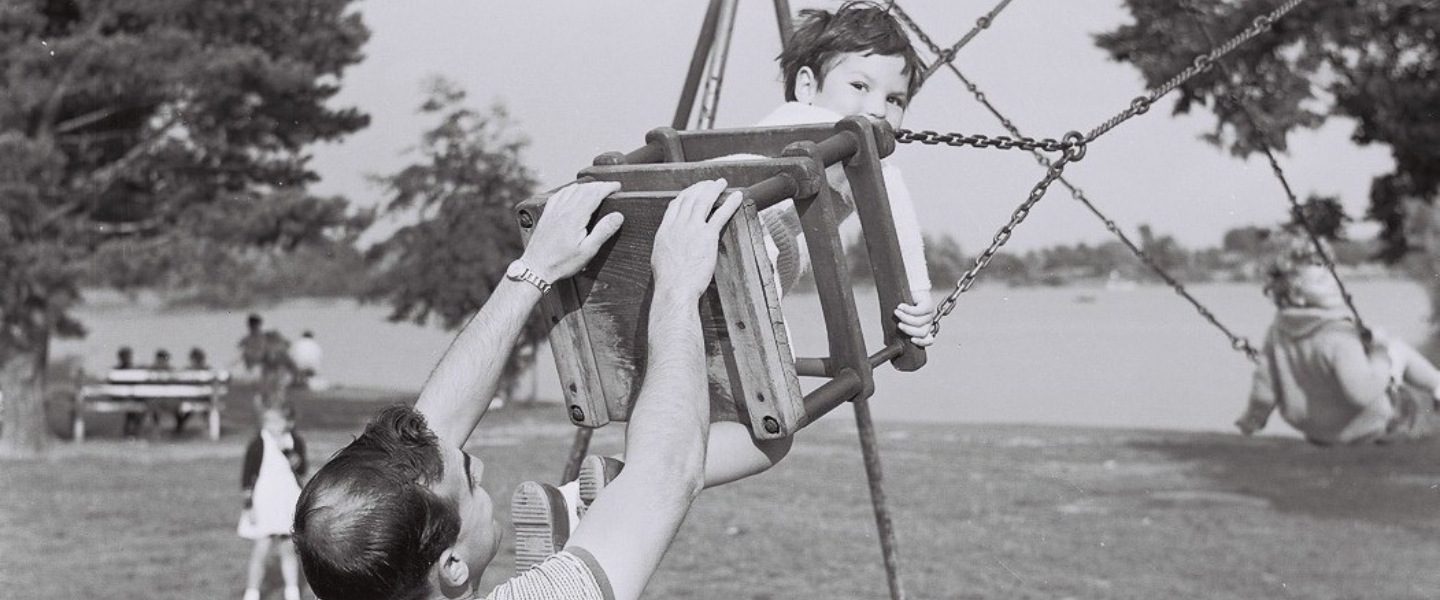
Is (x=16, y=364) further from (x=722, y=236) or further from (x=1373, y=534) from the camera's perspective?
(x=722, y=236)

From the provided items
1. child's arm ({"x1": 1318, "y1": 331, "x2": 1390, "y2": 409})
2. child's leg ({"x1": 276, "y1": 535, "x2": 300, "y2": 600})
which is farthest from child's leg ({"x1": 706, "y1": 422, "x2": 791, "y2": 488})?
child's leg ({"x1": 276, "y1": 535, "x2": 300, "y2": 600})

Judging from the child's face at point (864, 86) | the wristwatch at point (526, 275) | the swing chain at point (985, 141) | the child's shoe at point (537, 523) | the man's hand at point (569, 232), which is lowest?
the child's shoe at point (537, 523)

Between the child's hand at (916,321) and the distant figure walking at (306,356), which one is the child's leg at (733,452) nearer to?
the child's hand at (916,321)

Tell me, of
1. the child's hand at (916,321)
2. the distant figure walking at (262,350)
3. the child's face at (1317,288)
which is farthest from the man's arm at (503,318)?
the distant figure walking at (262,350)

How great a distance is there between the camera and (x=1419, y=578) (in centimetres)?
1070

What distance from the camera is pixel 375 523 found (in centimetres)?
218

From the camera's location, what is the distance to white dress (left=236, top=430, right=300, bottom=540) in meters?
7.70

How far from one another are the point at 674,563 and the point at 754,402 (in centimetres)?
846

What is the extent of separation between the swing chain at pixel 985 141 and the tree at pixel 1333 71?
9.63 metres

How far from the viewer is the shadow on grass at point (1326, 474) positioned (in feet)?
48.6

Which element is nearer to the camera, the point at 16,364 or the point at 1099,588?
the point at 1099,588

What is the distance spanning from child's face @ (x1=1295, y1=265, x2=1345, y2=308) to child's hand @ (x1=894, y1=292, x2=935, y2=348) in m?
5.48

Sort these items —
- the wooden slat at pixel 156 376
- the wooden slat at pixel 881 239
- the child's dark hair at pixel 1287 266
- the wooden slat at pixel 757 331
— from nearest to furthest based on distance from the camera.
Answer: the wooden slat at pixel 757 331 < the wooden slat at pixel 881 239 < the child's dark hair at pixel 1287 266 < the wooden slat at pixel 156 376

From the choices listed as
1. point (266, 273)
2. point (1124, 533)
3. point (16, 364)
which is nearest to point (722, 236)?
point (1124, 533)
